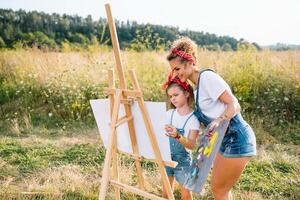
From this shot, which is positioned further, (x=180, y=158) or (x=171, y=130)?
(x=180, y=158)

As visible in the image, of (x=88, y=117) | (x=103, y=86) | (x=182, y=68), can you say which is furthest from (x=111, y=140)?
(x=103, y=86)

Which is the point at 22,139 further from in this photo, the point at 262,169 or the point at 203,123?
the point at 203,123

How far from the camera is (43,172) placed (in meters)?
4.39

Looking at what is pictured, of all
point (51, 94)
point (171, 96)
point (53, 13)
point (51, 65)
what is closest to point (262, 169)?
point (171, 96)

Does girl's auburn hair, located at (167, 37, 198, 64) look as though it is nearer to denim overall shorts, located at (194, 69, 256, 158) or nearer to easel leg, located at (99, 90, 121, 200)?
denim overall shorts, located at (194, 69, 256, 158)

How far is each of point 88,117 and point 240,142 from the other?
4.46 m

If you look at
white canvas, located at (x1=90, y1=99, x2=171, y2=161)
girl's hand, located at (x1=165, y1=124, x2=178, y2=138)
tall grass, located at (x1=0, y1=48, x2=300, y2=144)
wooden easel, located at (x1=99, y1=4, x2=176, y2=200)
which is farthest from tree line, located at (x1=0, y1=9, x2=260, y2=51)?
girl's hand, located at (x1=165, y1=124, x2=178, y2=138)

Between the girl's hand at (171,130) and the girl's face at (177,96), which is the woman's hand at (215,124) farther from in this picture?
the girl's face at (177,96)

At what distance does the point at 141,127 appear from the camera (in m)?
2.74

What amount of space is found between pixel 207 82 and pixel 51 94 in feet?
17.1

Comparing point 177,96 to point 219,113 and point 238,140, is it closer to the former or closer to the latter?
point 219,113

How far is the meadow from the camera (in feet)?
13.3

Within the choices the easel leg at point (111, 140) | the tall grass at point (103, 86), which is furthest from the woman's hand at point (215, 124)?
the tall grass at point (103, 86)

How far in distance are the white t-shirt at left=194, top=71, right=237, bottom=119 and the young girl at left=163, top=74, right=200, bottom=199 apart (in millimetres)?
145
